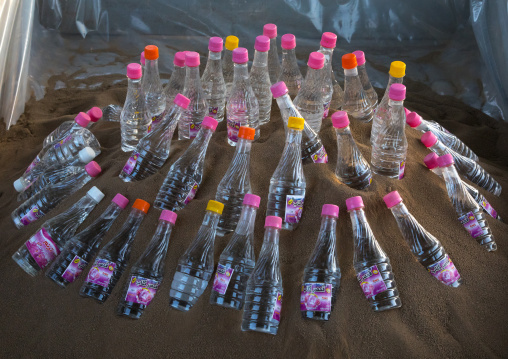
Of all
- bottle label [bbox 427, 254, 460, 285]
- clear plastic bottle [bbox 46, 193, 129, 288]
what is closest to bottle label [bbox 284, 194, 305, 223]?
bottle label [bbox 427, 254, 460, 285]

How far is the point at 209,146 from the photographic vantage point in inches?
84.2

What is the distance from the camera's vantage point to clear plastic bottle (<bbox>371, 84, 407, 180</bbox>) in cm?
201

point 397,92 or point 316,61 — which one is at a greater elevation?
point 316,61

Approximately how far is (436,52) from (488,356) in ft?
8.11

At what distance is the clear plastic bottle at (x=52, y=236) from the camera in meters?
1.99

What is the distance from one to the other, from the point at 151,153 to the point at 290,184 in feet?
1.84

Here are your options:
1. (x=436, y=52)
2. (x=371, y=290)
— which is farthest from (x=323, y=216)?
(x=436, y=52)

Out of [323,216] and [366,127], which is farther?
[366,127]

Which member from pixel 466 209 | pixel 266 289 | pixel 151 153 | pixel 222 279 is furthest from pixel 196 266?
pixel 466 209

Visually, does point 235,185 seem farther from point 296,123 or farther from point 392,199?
point 392,199

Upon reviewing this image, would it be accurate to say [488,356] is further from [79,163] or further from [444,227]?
[79,163]

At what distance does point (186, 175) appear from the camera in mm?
2025

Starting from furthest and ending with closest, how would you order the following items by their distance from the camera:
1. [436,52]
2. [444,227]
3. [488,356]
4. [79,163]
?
[436,52] < [79,163] < [444,227] < [488,356]

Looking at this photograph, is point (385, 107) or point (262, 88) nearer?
point (385, 107)
